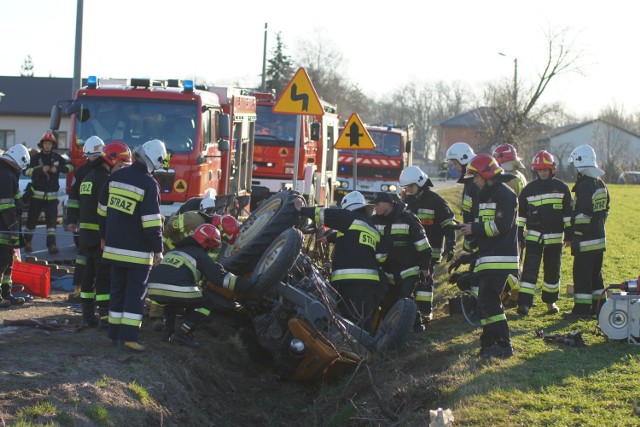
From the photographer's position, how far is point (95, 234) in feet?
30.0

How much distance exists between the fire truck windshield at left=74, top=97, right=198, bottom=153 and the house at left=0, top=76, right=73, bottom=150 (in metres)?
39.1

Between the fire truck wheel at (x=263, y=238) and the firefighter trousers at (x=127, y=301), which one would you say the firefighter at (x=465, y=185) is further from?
the firefighter trousers at (x=127, y=301)

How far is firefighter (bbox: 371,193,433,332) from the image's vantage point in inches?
393

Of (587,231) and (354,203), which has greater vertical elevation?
(354,203)

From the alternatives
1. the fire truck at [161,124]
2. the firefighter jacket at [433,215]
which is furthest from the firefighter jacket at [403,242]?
the fire truck at [161,124]

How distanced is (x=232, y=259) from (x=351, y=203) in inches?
54.9

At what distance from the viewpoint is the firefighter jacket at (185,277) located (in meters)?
8.34

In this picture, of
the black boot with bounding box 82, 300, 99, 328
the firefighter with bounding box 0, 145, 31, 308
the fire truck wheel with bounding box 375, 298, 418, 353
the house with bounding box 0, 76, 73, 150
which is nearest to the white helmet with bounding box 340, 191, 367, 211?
the fire truck wheel with bounding box 375, 298, 418, 353

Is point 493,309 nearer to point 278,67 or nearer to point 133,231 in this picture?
point 133,231

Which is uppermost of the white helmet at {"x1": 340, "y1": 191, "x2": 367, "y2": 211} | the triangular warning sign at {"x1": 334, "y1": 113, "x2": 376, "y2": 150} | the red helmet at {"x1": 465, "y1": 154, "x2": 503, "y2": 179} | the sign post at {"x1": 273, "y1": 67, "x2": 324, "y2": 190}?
the sign post at {"x1": 273, "y1": 67, "x2": 324, "y2": 190}

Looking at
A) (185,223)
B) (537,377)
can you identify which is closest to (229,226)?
(185,223)

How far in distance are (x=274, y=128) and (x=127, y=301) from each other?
1313 cm

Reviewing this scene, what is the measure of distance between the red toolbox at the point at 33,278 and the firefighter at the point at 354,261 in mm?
3587

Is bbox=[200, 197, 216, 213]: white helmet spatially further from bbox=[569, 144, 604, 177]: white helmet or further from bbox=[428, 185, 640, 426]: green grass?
bbox=[569, 144, 604, 177]: white helmet
